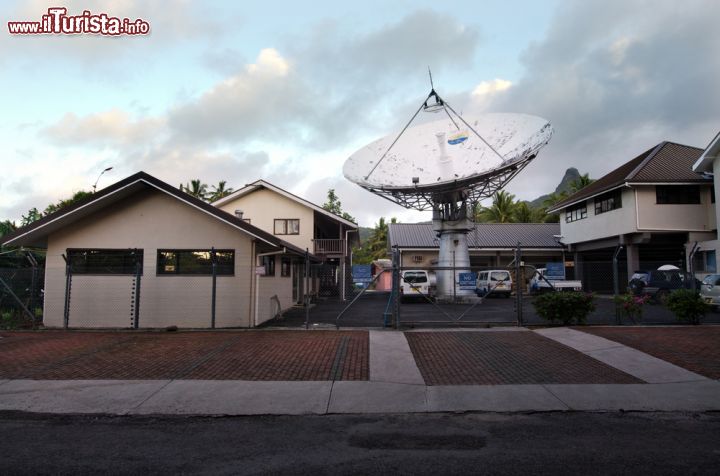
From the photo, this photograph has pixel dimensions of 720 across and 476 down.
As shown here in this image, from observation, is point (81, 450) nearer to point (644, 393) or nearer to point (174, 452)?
point (174, 452)

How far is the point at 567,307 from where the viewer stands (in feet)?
40.8

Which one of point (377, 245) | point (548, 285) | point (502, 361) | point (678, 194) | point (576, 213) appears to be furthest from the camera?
point (377, 245)

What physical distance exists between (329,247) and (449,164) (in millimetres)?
11163

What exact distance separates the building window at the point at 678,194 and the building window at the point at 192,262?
73.1ft

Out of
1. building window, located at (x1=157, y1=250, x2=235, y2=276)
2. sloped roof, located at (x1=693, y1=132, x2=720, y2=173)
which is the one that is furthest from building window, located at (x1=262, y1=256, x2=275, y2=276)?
sloped roof, located at (x1=693, y1=132, x2=720, y2=173)

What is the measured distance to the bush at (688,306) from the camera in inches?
498

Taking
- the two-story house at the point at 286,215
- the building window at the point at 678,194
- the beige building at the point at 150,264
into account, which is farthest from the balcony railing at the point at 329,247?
the building window at the point at 678,194

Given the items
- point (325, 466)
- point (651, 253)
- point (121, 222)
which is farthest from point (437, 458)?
point (651, 253)

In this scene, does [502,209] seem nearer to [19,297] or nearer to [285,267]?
[285,267]

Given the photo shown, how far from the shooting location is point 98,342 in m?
11.0

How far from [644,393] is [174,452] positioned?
6.48 m

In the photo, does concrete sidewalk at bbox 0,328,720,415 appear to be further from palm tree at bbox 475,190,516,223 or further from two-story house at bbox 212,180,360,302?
palm tree at bbox 475,190,516,223

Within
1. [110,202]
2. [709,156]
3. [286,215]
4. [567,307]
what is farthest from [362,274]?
[709,156]

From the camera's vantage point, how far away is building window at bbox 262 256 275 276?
1574 centimetres
